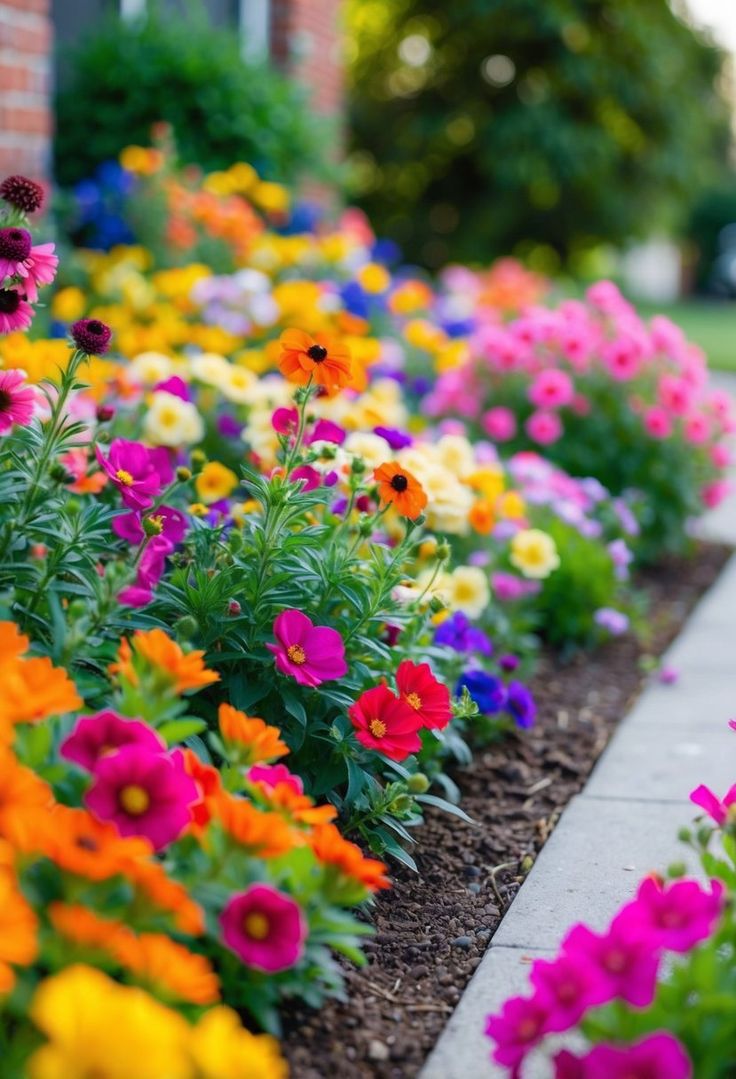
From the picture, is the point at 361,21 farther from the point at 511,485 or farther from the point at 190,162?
the point at 511,485

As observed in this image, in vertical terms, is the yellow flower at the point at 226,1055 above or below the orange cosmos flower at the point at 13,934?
above

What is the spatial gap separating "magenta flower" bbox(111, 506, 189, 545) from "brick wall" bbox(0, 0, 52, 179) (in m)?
2.40

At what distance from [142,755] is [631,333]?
12.4 ft

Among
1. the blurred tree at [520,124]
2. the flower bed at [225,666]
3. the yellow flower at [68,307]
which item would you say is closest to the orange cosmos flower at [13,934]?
the flower bed at [225,666]

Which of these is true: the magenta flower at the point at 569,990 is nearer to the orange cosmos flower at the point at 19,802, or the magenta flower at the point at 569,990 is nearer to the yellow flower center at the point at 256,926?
the yellow flower center at the point at 256,926

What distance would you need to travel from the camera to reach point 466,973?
2.01m

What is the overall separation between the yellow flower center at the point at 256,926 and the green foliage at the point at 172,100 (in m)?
5.02

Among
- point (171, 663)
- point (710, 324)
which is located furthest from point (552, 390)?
point (710, 324)

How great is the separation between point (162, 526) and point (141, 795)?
0.81 meters

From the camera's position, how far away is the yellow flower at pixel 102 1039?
1.08m

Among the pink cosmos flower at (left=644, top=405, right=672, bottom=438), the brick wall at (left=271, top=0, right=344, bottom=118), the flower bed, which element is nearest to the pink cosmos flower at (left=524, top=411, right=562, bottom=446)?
the pink cosmos flower at (left=644, top=405, right=672, bottom=438)

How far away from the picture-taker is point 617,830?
251cm

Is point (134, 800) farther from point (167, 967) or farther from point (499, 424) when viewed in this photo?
point (499, 424)

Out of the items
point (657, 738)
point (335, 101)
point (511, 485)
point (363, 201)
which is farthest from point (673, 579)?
point (363, 201)
